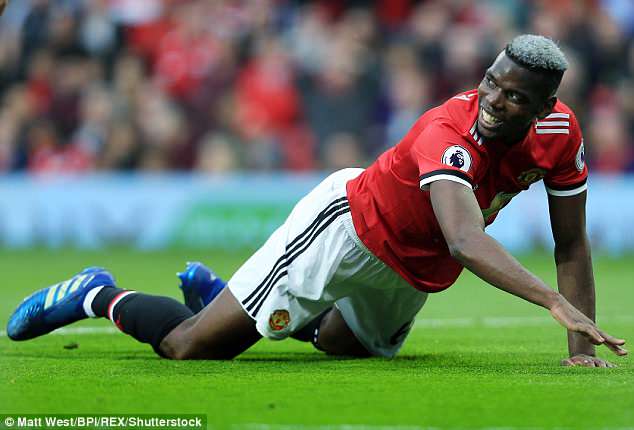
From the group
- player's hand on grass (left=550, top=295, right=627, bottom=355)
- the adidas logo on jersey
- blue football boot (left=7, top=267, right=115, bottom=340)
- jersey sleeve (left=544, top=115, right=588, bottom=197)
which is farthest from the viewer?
blue football boot (left=7, top=267, right=115, bottom=340)

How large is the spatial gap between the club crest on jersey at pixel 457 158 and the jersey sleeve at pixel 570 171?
2.00ft

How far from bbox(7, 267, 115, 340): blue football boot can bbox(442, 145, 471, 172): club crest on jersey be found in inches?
92.0

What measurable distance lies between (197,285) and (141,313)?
27.3 inches

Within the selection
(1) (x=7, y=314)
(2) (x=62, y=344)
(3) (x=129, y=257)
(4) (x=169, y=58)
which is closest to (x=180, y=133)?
(4) (x=169, y=58)

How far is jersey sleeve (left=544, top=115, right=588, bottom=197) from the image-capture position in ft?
18.1

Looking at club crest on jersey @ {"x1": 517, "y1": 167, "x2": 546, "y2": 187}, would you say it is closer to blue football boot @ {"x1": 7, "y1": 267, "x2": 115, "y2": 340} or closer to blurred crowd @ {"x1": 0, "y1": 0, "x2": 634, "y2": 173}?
blue football boot @ {"x1": 7, "y1": 267, "x2": 115, "y2": 340}

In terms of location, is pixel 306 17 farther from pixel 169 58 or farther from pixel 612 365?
pixel 612 365

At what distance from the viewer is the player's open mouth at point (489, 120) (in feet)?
16.9

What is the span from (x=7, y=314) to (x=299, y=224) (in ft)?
11.2

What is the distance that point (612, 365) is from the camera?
18.4 ft

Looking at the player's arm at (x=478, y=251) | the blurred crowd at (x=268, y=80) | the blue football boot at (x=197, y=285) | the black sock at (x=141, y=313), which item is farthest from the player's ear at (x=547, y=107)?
the blurred crowd at (x=268, y=80)

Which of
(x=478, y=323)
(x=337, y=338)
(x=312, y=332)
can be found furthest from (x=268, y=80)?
(x=337, y=338)

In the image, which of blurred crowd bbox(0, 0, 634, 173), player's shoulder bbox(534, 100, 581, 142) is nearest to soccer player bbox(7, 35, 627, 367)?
player's shoulder bbox(534, 100, 581, 142)

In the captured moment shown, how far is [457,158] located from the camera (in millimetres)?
5117
